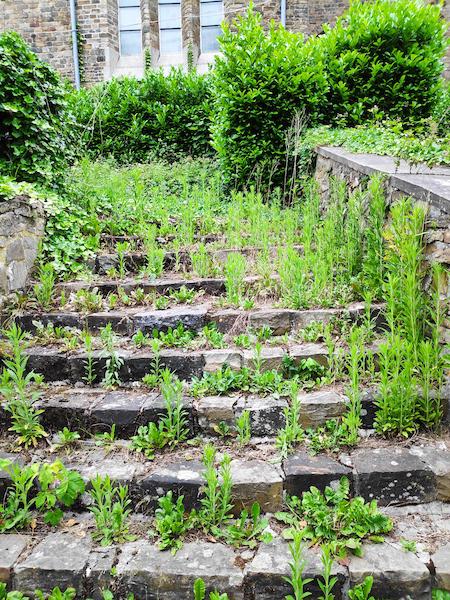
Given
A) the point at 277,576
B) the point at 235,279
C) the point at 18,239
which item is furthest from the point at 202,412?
Result: the point at 18,239

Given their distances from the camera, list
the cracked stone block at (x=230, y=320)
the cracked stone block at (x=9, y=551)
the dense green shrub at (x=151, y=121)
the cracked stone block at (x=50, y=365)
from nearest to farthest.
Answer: the cracked stone block at (x=9, y=551)
the cracked stone block at (x=50, y=365)
the cracked stone block at (x=230, y=320)
the dense green shrub at (x=151, y=121)

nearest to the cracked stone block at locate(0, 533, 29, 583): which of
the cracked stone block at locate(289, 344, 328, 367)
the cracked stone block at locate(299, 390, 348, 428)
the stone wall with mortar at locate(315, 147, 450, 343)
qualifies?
the cracked stone block at locate(299, 390, 348, 428)

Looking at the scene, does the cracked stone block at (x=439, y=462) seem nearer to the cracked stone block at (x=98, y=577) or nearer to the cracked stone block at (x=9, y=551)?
the cracked stone block at (x=98, y=577)

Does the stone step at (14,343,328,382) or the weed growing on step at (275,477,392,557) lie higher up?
the stone step at (14,343,328,382)

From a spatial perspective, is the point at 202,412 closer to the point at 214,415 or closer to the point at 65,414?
the point at 214,415

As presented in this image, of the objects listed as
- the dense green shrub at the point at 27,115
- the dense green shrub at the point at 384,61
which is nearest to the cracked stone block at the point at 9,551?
the dense green shrub at the point at 27,115

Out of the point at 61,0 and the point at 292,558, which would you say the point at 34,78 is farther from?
the point at 61,0

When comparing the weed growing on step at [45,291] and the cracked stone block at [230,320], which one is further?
the weed growing on step at [45,291]

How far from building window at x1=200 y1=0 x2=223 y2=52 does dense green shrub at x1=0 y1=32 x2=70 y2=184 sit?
8.64 meters

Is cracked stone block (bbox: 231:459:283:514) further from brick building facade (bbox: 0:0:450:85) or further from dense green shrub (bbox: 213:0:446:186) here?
brick building facade (bbox: 0:0:450:85)

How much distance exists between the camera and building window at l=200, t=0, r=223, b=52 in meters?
12.4

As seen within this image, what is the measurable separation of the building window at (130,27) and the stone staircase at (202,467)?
11125 millimetres

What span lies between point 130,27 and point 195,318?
11.6 m

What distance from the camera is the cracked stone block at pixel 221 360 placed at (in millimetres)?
3221
